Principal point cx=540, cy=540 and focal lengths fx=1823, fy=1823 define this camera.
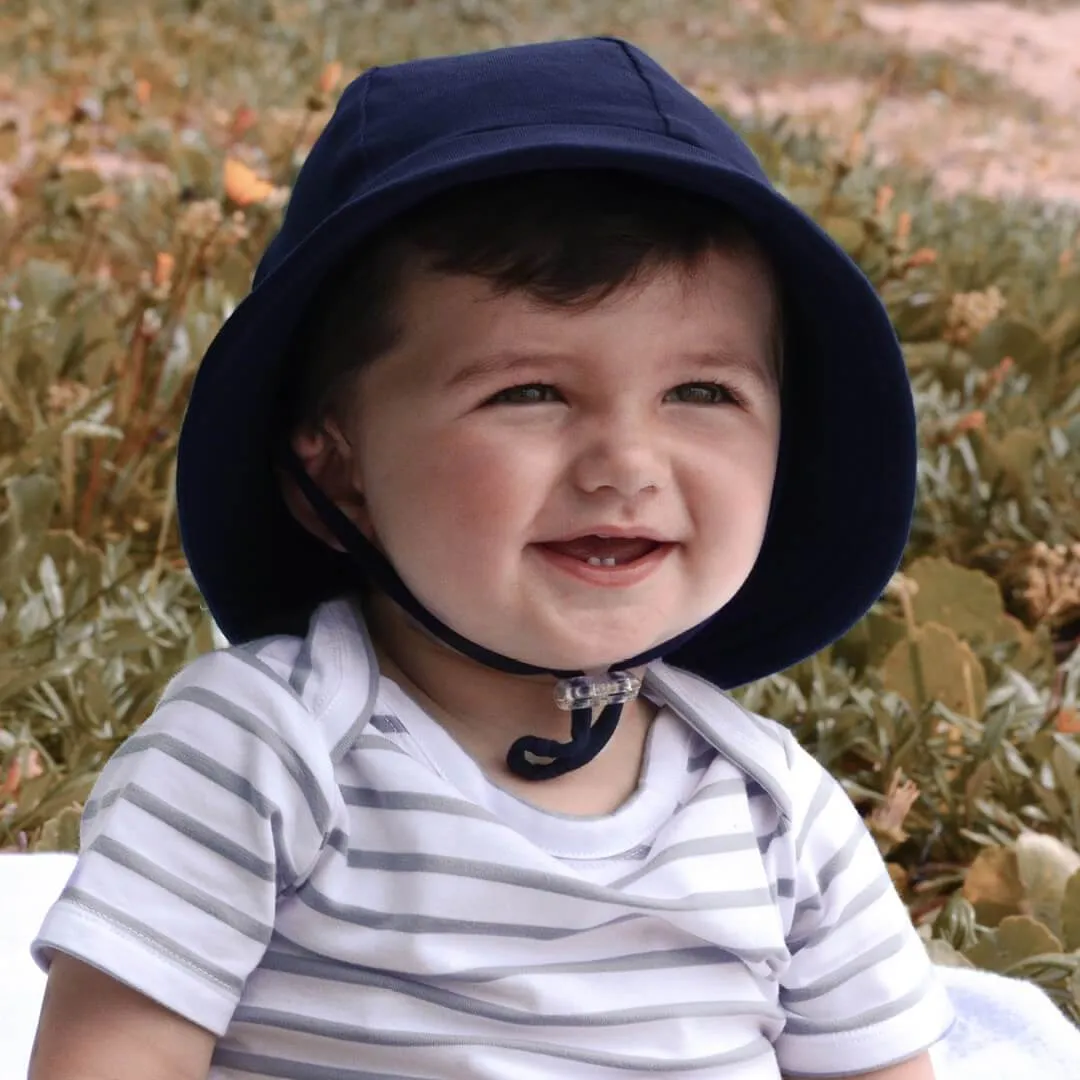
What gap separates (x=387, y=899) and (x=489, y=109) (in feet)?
1.87

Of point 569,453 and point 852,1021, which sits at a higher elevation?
point 569,453

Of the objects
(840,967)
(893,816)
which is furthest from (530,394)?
(893,816)

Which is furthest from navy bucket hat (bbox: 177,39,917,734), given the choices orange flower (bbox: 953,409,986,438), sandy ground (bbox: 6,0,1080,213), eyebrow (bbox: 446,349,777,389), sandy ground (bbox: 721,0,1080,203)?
sandy ground (bbox: 721,0,1080,203)

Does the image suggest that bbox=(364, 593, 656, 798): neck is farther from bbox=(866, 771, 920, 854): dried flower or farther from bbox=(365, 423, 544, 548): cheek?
bbox=(866, 771, 920, 854): dried flower

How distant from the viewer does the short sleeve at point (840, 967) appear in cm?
150

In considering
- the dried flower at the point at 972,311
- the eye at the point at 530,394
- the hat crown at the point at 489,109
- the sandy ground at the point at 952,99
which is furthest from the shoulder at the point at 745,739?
the sandy ground at the point at 952,99

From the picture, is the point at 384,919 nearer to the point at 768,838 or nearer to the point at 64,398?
the point at 768,838

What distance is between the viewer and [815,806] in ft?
5.01

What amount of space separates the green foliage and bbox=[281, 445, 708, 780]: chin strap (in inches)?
25.3

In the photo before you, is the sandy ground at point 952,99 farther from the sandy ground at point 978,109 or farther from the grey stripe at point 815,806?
the grey stripe at point 815,806

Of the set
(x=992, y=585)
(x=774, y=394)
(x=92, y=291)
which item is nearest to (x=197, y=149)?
(x=92, y=291)

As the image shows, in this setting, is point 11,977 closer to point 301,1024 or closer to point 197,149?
point 301,1024

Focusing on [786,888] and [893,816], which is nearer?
[786,888]

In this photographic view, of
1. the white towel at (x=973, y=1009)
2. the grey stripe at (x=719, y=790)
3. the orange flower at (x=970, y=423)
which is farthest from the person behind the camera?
the orange flower at (x=970, y=423)
